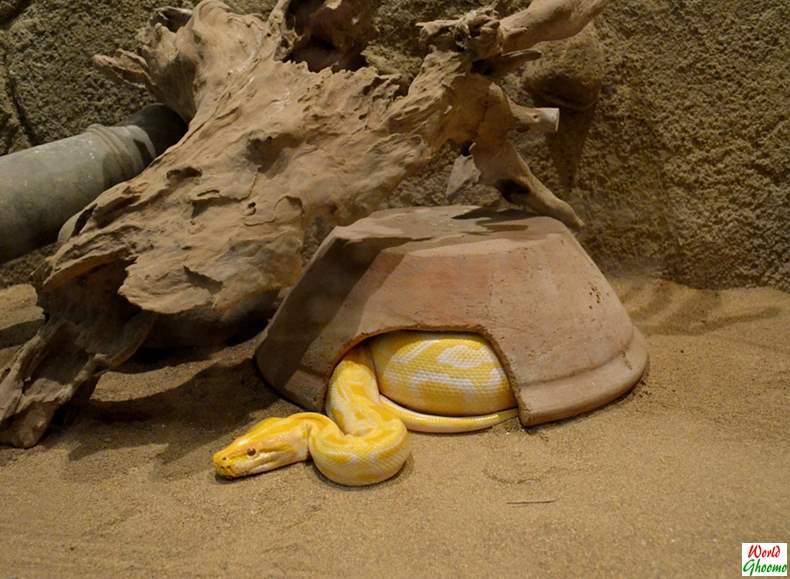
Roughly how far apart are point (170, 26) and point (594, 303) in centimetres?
281

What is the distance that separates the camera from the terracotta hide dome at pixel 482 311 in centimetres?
278

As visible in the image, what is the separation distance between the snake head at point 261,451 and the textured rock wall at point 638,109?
94.6 inches

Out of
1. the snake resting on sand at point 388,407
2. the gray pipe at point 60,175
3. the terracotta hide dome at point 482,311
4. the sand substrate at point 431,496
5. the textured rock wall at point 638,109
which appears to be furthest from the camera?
the textured rock wall at point 638,109

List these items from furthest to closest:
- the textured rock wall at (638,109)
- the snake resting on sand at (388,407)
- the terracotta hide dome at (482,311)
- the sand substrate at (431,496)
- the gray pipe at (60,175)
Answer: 1. the textured rock wall at (638,109)
2. the gray pipe at (60,175)
3. the terracotta hide dome at (482,311)
4. the snake resting on sand at (388,407)
5. the sand substrate at (431,496)

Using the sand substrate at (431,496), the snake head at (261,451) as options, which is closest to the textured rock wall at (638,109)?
the sand substrate at (431,496)

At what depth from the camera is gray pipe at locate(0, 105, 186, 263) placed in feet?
10.7

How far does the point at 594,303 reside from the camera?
3.03 m

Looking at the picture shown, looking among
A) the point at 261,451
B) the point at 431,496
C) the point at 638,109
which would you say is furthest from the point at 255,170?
the point at 638,109

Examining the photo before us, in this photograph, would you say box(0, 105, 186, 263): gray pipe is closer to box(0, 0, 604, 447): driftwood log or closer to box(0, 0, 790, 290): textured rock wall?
box(0, 0, 604, 447): driftwood log

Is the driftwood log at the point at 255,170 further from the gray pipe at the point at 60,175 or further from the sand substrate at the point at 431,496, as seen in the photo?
→ the gray pipe at the point at 60,175

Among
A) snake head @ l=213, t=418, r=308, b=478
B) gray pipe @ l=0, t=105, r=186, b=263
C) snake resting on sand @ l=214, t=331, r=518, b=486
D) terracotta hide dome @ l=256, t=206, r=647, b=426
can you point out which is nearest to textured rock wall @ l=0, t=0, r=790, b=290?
gray pipe @ l=0, t=105, r=186, b=263

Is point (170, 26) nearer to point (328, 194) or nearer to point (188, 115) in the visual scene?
point (188, 115)

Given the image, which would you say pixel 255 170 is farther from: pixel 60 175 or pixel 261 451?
pixel 60 175

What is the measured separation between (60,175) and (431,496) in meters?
2.47
